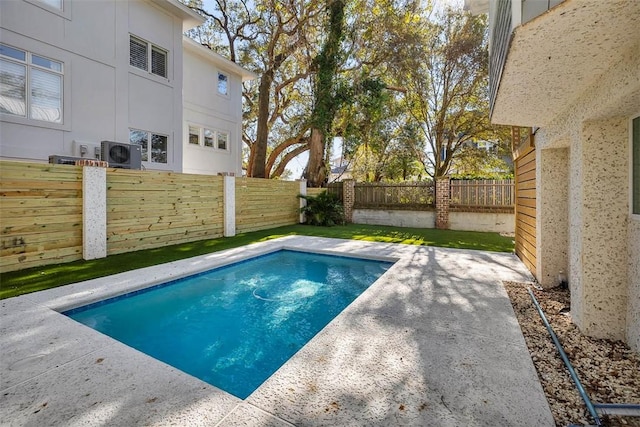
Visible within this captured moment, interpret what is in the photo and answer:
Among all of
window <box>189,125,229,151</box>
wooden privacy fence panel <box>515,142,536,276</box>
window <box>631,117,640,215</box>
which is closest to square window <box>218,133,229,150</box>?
window <box>189,125,229,151</box>

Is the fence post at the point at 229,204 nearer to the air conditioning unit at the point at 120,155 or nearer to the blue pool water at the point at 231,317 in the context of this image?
the air conditioning unit at the point at 120,155

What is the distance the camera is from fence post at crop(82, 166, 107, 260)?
615 centimetres

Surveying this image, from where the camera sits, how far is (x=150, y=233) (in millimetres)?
7547

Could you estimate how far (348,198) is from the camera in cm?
1455

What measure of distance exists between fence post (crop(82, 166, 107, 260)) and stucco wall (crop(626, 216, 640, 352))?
817 cm

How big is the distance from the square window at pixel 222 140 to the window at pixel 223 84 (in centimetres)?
187

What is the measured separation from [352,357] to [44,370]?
2443mm

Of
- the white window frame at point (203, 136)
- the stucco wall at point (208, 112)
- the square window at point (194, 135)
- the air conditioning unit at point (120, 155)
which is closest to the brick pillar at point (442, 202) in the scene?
the stucco wall at point (208, 112)

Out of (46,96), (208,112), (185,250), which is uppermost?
(208,112)

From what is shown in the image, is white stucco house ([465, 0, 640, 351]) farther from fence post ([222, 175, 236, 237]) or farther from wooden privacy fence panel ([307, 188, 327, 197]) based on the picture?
wooden privacy fence panel ([307, 188, 327, 197])

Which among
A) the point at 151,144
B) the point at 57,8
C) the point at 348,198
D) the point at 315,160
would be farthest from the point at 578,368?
the point at 315,160

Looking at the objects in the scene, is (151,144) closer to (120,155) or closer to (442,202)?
(120,155)

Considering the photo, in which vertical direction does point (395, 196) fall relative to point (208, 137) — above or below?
below

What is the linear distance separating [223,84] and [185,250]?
962cm
